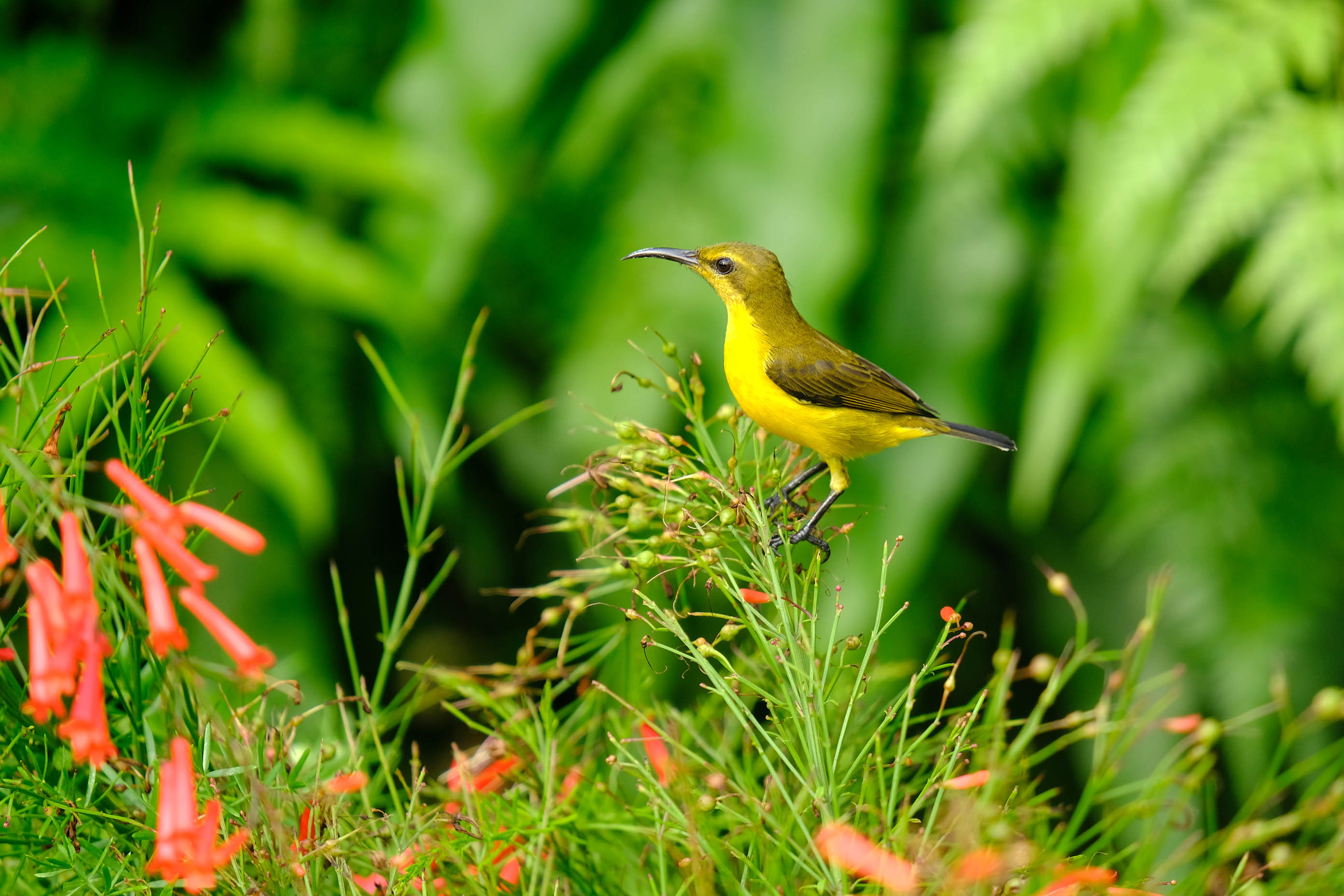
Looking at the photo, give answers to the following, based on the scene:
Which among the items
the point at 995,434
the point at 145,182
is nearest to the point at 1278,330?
the point at 995,434

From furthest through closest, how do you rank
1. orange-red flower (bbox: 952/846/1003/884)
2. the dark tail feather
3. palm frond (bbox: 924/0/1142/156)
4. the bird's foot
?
palm frond (bbox: 924/0/1142/156), the dark tail feather, the bird's foot, orange-red flower (bbox: 952/846/1003/884)

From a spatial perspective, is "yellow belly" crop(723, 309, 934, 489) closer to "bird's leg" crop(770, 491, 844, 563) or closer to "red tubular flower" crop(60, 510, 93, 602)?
"bird's leg" crop(770, 491, 844, 563)

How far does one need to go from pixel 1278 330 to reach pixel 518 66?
0.76m

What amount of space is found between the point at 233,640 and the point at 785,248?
0.82m

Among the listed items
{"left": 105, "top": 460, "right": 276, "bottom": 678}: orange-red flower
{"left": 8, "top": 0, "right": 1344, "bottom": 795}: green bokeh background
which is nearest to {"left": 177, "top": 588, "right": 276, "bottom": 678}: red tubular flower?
{"left": 105, "top": 460, "right": 276, "bottom": 678}: orange-red flower

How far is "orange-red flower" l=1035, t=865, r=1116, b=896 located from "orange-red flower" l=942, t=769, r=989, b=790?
26mm

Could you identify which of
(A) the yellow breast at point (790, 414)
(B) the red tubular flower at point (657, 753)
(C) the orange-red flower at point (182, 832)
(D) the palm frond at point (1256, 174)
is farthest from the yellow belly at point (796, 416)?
(D) the palm frond at point (1256, 174)

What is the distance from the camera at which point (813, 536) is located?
0.36m

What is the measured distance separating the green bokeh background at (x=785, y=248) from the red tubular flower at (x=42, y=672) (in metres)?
0.74

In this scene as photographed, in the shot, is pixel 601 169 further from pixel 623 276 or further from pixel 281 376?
pixel 281 376

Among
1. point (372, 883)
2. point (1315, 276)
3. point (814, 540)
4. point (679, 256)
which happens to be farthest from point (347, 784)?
point (1315, 276)

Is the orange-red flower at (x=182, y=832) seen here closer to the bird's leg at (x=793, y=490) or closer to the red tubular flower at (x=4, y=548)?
the red tubular flower at (x=4, y=548)

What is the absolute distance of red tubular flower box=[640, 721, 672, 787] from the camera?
332 mm

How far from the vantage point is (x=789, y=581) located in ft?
1.01
